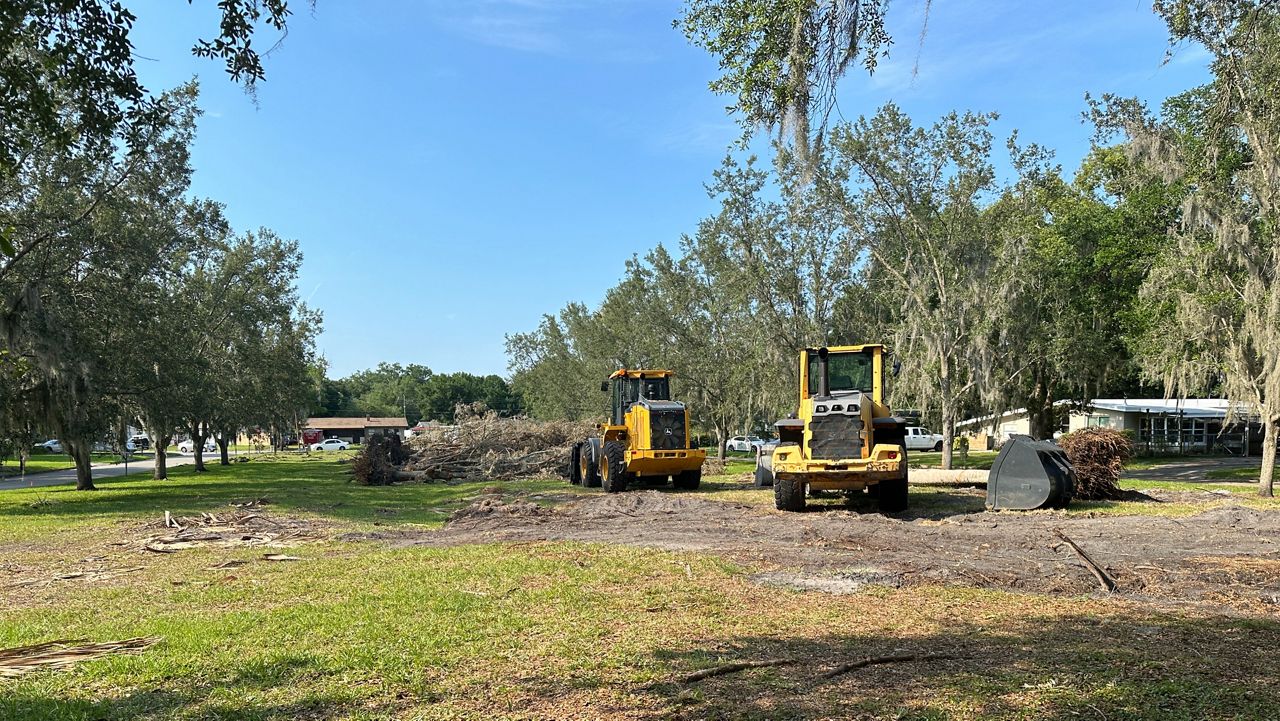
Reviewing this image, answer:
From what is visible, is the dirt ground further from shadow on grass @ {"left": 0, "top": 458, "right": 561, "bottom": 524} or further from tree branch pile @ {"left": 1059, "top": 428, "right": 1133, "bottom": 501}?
shadow on grass @ {"left": 0, "top": 458, "right": 561, "bottom": 524}

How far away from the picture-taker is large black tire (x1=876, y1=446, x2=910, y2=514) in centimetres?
1413

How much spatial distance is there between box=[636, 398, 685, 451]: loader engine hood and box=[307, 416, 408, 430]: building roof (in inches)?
3382

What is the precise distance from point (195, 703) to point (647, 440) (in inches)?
560

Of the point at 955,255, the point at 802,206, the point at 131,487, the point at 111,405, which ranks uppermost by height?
the point at 802,206

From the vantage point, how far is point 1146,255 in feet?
88.1

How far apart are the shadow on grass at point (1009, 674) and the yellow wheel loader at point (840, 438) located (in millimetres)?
7075

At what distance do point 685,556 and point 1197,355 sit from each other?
1856 centimetres

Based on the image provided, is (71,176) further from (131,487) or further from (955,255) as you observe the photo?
(955,255)

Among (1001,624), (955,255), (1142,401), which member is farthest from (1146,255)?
(1001,624)

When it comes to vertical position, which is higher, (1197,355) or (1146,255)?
(1146,255)

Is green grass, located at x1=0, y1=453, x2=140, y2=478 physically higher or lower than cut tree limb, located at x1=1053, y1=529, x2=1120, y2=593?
lower

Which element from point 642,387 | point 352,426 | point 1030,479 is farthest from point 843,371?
point 352,426

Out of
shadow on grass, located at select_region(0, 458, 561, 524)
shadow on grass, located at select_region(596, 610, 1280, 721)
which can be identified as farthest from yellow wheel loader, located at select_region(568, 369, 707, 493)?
shadow on grass, located at select_region(596, 610, 1280, 721)

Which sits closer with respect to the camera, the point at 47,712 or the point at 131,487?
the point at 47,712
